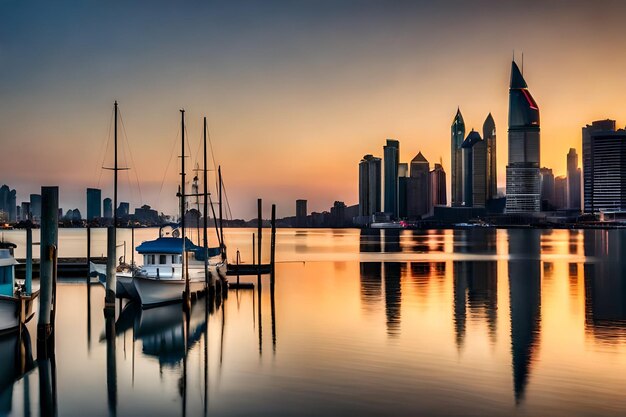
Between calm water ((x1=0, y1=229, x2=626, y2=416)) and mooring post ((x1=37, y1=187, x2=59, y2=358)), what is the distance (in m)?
1.06

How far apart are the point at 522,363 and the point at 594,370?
2.79 m

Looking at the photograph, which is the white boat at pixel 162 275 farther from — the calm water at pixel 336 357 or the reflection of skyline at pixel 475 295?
the reflection of skyline at pixel 475 295

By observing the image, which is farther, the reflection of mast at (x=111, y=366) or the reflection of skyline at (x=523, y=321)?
the reflection of skyline at (x=523, y=321)

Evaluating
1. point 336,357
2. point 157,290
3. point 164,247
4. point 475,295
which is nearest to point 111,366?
point 336,357

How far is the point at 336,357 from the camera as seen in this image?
2930 centimetres

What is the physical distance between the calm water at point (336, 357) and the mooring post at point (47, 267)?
106cm

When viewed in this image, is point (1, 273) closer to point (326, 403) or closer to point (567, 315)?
point (326, 403)

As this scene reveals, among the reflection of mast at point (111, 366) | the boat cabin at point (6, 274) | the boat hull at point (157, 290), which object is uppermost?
the boat cabin at point (6, 274)

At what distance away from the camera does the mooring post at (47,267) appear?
26.8m

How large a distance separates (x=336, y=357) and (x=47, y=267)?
40.6 feet

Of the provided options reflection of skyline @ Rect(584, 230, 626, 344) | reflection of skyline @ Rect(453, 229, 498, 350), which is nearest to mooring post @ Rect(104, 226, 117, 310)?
reflection of skyline @ Rect(453, 229, 498, 350)

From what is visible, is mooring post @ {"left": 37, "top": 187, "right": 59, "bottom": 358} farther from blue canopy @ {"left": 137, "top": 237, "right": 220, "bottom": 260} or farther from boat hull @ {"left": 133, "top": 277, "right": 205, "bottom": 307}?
blue canopy @ {"left": 137, "top": 237, "right": 220, "bottom": 260}

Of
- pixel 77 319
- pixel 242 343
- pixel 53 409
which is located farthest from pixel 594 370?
pixel 77 319

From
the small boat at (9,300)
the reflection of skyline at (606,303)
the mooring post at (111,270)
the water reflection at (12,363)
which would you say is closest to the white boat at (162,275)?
the mooring post at (111,270)
